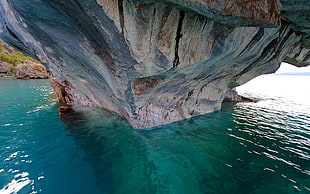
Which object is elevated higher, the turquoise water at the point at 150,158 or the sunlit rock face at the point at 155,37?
the sunlit rock face at the point at 155,37

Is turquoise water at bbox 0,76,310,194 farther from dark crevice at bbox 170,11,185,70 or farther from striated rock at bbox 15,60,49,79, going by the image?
striated rock at bbox 15,60,49,79

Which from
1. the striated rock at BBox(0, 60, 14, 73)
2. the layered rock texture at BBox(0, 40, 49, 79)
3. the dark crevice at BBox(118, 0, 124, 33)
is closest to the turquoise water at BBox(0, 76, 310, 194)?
the dark crevice at BBox(118, 0, 124, 33)

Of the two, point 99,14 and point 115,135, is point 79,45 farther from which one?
point 115,135

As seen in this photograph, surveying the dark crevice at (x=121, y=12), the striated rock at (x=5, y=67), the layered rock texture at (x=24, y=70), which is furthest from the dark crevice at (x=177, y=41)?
the striated rock at (x=5, y=67)

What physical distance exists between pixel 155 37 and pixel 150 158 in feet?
14.3

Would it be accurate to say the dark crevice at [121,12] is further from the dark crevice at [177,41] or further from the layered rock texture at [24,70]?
the layered rock texture at [24,70]

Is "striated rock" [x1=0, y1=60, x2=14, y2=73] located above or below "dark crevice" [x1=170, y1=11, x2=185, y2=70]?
above

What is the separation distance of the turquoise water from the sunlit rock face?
6.90 ft

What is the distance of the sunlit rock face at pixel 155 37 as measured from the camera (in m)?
3.15

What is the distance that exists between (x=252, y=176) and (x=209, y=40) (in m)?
4.86

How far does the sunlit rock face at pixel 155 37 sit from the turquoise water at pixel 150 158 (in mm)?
2103

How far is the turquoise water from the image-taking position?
12.1 feet

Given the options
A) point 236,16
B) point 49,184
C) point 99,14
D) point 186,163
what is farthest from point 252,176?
point 99,14

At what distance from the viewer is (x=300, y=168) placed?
450 cm
